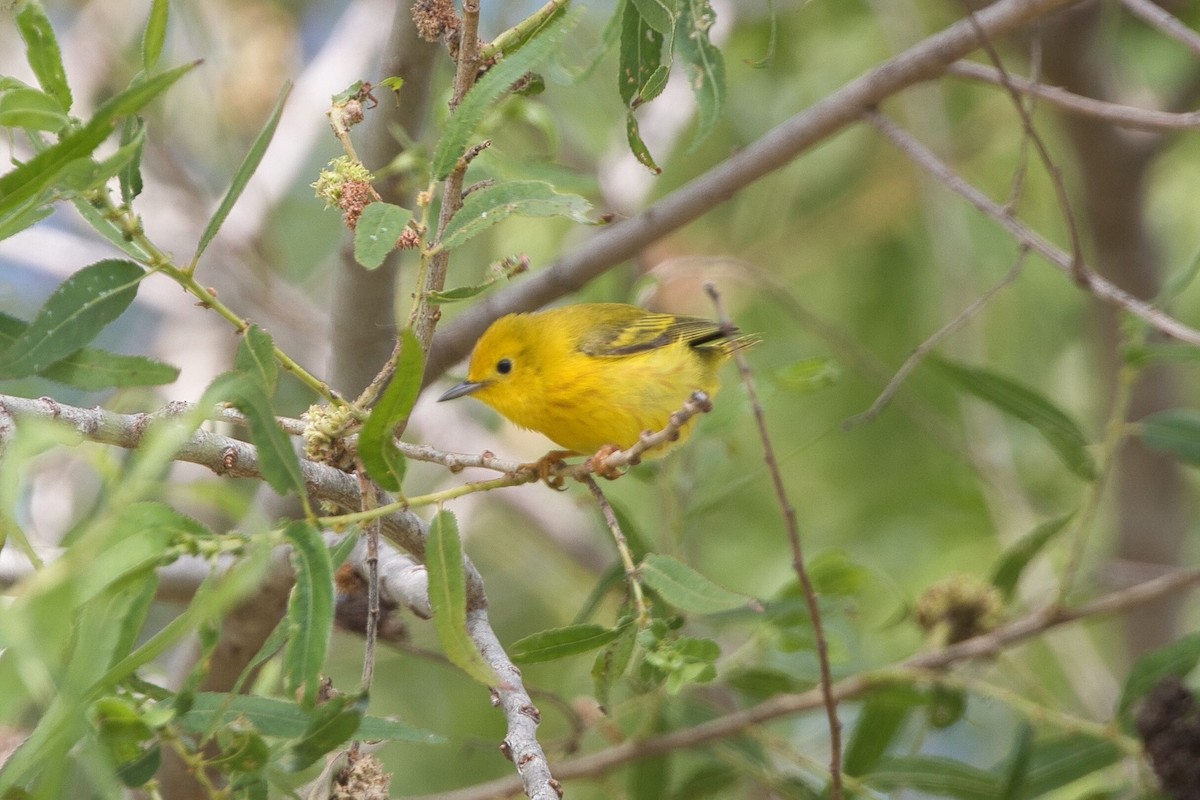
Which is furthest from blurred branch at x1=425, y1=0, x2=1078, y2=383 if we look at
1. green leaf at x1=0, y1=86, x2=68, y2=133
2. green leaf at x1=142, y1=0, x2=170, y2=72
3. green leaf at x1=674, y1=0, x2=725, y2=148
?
green leaf at x1=0, y1=86, x2=68, y2=133

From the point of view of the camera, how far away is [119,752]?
1.71 meters

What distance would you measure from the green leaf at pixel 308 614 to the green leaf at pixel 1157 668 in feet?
7.54

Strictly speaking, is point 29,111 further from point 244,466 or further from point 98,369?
point 244,466

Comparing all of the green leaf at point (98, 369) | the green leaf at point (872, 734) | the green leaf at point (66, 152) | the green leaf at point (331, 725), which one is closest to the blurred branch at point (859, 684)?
the green leaf at point (872, 734)

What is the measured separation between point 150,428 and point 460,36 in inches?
31.7

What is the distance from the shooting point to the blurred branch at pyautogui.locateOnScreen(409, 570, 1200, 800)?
9.86 ft

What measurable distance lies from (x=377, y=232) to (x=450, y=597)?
534 millimetres

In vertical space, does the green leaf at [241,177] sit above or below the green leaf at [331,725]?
above

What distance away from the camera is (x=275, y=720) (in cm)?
173

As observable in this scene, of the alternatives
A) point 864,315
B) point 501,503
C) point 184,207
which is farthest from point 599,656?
point 864,315

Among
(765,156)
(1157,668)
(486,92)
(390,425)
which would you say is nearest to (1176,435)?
(1157,668)

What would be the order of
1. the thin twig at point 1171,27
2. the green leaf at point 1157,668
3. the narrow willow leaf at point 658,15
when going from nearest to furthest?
1. the narrow willow leaf at point 658,15
2. the thin twig at point 1171,27
3. the green leaf at point 1157,668

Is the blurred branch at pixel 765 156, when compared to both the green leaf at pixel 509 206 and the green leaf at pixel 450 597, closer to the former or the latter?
the green leaf at pixel 509 206

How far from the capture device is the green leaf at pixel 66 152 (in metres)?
1.43
